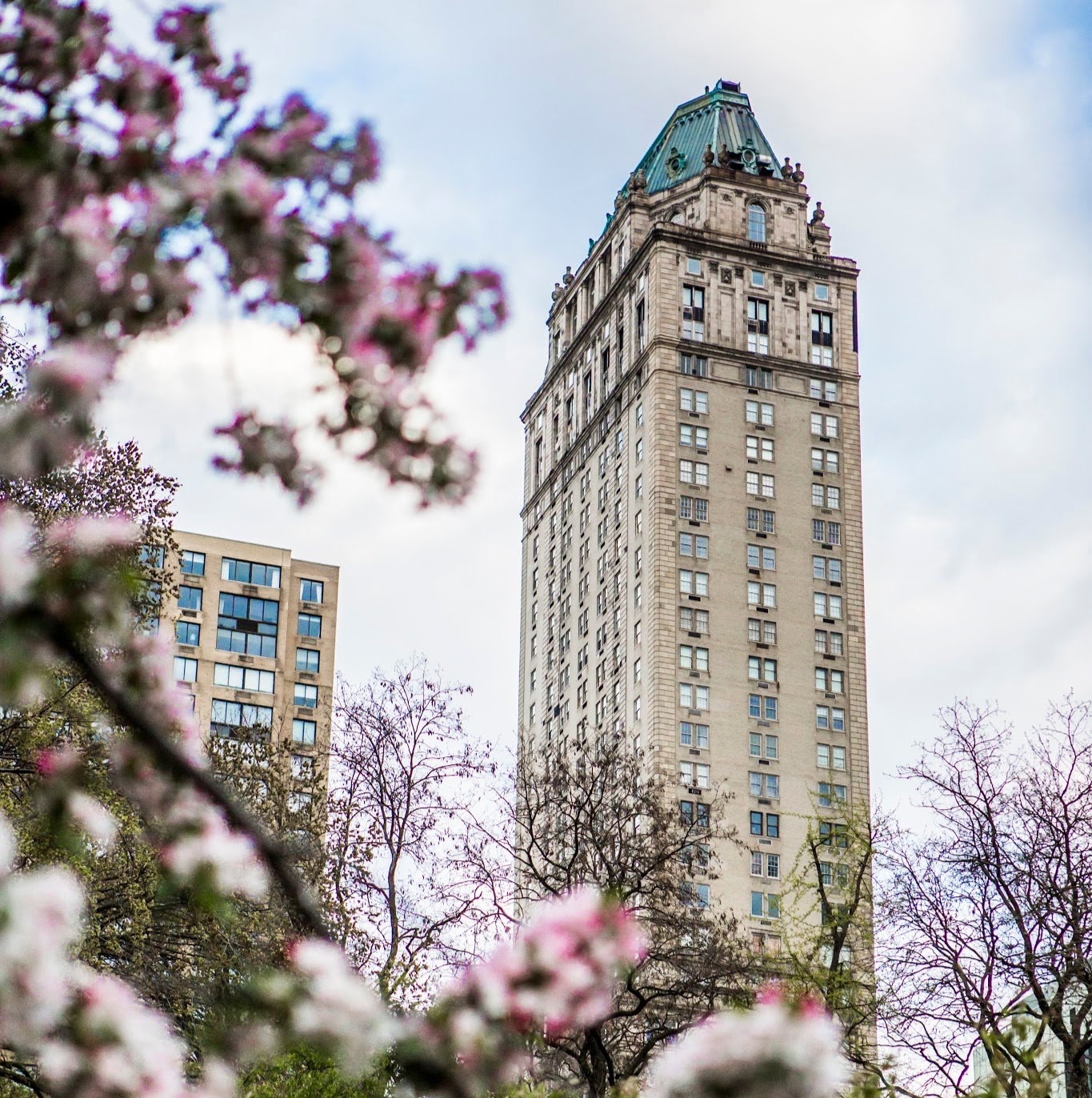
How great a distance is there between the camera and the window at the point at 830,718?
97625 mm

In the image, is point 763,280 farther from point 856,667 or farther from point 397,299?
point 397,299

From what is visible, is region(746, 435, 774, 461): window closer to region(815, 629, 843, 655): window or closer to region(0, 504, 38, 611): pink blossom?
region(815, 629, 843, 655): window

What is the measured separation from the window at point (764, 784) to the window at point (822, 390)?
84.8ft

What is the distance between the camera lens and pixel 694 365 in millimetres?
105688

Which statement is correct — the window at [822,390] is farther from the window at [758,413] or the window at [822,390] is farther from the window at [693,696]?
the window at [693,696]

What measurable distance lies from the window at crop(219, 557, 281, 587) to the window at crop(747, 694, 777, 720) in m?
27.6

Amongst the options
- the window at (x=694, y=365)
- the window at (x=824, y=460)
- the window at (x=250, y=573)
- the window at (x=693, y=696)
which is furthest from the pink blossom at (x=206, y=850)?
the window at (x=824, y=460)

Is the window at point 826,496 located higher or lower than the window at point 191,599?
higher

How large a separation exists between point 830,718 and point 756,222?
34.3 meters

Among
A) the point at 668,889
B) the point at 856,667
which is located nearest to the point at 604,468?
the point at 856,667

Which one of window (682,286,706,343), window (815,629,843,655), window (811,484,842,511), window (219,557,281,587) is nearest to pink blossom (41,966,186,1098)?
window (219,557,281,587)

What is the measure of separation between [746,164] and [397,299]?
114 m

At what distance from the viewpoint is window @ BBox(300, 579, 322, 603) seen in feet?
314

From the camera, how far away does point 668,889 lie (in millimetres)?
31312
